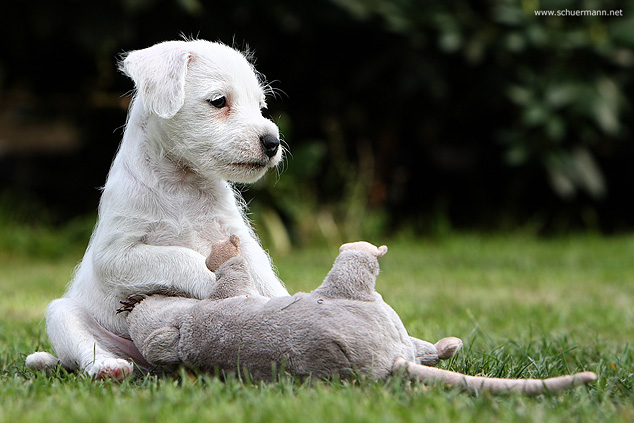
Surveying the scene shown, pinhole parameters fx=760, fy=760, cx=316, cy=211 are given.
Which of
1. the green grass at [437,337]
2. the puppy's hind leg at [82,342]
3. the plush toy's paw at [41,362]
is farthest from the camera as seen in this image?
the plush toy's paw at [41,362]

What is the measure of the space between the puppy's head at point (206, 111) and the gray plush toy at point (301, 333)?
1.60 ft

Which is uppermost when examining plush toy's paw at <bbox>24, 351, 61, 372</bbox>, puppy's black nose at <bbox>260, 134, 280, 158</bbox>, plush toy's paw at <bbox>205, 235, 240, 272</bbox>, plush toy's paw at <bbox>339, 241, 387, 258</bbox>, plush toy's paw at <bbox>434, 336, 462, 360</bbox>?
puppy's black nose at <bbox>260, 134, 280, 158</bbox>

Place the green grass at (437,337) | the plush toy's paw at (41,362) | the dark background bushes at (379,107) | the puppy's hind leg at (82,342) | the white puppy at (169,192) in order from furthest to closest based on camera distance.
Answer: the dark background bushes at (379,107), the plush toy's paw at (41,362), the white puppy at (169,192), the puppy's hind leg at (82,342), the green grass at (437,337)

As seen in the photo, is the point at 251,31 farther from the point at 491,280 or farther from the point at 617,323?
the point at 617,323

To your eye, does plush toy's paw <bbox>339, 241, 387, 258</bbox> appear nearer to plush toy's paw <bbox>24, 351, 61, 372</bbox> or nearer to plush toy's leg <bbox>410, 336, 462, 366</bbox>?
plush toy's leg <bbox>410, 336, 462, 366</bbox>

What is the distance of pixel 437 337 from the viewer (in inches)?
154

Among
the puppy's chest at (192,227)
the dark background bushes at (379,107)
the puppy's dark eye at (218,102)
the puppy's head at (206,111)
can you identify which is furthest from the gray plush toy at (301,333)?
the dark background bushes at (379,107)

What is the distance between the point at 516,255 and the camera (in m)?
8.16

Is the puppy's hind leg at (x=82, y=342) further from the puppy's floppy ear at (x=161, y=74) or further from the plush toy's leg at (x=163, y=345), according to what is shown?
the puppy's floppy ear at (x=161, y=74)

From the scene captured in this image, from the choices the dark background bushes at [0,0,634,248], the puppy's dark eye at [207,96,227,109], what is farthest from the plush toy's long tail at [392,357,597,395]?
the dark background bushes at [0,0,634,248]

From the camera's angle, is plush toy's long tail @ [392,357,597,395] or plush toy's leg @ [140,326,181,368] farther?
plush toy's leg @ [140,326,181,368]

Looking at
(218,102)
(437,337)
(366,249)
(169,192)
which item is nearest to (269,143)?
(218,102)

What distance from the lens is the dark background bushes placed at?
8247 millimetres

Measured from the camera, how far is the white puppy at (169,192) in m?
2.84
